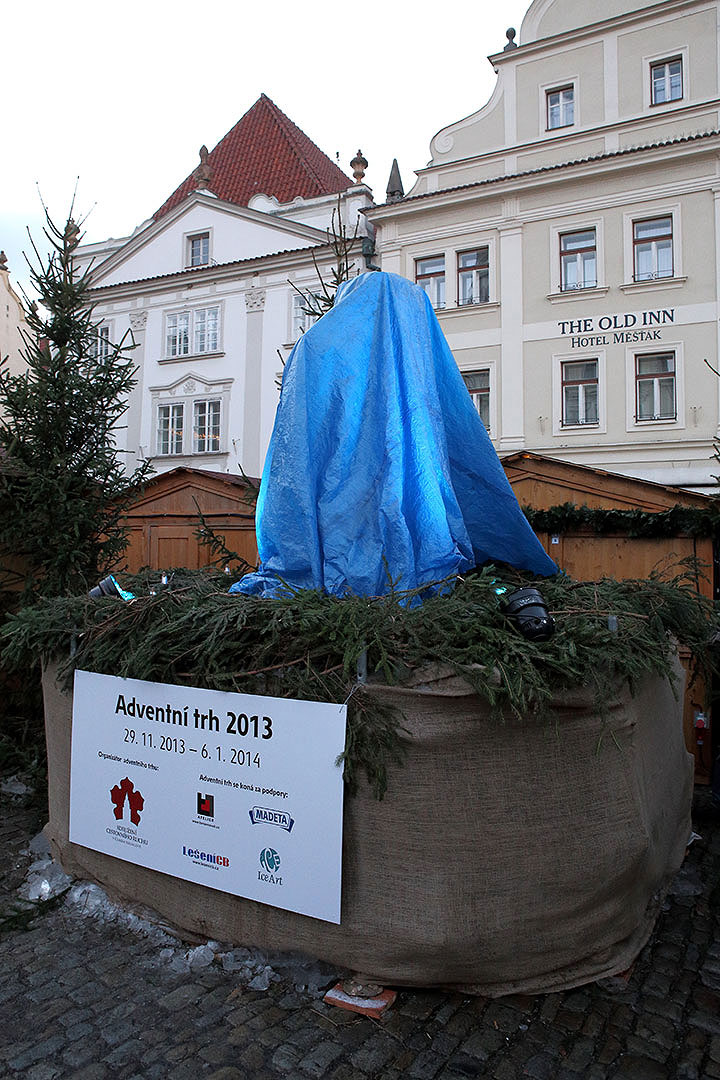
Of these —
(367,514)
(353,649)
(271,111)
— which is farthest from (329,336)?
(271,111)

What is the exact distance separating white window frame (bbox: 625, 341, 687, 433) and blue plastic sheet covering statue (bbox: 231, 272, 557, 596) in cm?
1265

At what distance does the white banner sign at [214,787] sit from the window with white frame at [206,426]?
56.1 feet

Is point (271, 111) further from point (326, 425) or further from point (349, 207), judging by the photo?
point (326, 425)

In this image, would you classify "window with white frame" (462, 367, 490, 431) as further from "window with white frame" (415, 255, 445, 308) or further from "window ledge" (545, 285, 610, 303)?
"window ledge" (545, 285, 610, 303)

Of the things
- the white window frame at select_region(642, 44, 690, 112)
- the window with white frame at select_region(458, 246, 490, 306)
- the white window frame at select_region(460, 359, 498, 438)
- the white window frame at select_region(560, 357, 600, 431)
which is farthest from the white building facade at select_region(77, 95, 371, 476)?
the white window frame at select_region(642, 44, 690, 112)

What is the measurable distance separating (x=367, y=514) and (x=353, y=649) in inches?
42.1

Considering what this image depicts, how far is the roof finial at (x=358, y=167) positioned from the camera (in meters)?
19.9

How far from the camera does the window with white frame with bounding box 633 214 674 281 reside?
612 inches

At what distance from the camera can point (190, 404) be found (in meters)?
20.7

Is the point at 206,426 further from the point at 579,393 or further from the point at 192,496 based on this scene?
the point at 192,496

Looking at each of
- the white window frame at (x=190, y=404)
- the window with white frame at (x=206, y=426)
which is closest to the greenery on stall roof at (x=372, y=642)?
the white window frame at (x=190, y=404)

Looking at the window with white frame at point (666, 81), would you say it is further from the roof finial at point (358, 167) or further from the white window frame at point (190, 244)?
the white window frame at point (190, 244)

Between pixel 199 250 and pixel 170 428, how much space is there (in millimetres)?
5186

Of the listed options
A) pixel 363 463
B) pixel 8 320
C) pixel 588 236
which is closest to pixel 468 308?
pixel 588 236
